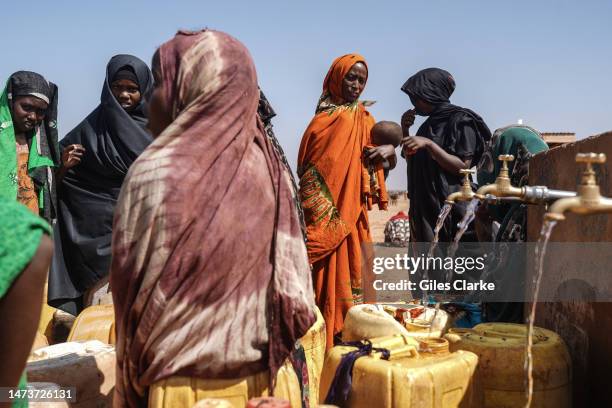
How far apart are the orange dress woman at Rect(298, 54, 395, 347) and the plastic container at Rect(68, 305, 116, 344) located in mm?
1507

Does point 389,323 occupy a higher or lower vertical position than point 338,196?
lower

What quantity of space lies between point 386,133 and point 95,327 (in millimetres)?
2453

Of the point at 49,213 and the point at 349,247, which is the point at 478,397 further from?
the point at 49,213

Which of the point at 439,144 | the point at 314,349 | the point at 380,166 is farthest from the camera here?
the point at 439,144

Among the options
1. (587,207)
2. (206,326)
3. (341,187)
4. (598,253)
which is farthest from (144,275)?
(341,187)

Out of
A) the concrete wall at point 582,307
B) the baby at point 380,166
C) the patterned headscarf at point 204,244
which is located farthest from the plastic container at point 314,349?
the baby at point 380,166

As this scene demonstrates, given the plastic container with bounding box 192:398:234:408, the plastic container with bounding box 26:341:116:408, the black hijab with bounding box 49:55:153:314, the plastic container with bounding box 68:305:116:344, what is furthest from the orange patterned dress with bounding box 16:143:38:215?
the plastic container with bounding box 192:398:234:408

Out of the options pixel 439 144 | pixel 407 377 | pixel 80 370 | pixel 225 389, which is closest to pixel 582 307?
pixel 407 377

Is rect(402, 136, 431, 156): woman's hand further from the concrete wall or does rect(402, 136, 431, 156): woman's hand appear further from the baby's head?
the concrete wall

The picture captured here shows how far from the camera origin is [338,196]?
4637 millimetres

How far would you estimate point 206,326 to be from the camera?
6.43 ft

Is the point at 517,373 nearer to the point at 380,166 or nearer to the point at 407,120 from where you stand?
the point at 380,166

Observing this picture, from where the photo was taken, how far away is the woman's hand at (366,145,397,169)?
465cm

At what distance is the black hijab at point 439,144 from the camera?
5.59m
